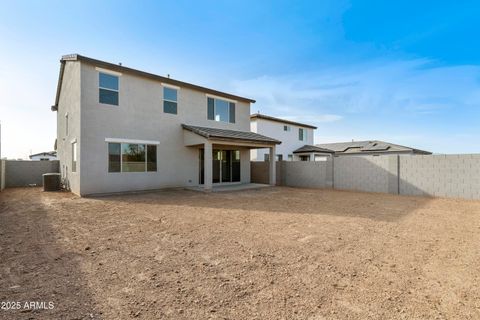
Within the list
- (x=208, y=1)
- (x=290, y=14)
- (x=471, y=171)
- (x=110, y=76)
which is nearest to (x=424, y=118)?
(x=471, y=171)

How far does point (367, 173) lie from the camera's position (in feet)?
43.3

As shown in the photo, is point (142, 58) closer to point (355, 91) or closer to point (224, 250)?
point (224, 250)

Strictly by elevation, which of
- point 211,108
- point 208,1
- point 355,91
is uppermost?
point 208,1

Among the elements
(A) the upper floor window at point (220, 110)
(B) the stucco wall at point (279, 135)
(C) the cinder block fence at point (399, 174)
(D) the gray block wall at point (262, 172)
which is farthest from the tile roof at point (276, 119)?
(C) the cinder block fence at point (399, 174)

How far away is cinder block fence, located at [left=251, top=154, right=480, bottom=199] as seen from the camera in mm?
10508

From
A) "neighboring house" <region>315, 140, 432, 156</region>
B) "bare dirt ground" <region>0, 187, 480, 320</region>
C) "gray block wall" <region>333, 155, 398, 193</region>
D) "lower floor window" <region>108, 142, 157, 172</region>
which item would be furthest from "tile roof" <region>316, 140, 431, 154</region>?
"lower floor window" <region>108, 142, 157, 172</region>

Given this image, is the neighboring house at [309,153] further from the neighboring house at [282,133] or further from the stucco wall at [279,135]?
the stucco wall at [279,135]

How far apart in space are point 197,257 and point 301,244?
2.09 metres

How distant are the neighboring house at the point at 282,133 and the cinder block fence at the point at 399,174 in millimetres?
7006

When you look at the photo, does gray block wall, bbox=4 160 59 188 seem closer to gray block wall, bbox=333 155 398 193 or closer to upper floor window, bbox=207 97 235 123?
upper floor window, bbox=207 97 235 123

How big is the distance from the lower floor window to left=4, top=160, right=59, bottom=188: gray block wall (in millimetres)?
9353

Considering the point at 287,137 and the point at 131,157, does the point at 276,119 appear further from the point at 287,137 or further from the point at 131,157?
the point at 131,157

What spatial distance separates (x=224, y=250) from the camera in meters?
4.49

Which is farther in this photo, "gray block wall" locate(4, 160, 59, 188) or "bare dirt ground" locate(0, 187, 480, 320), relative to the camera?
"gray block wall" locate(4, 160, 59, 188)
